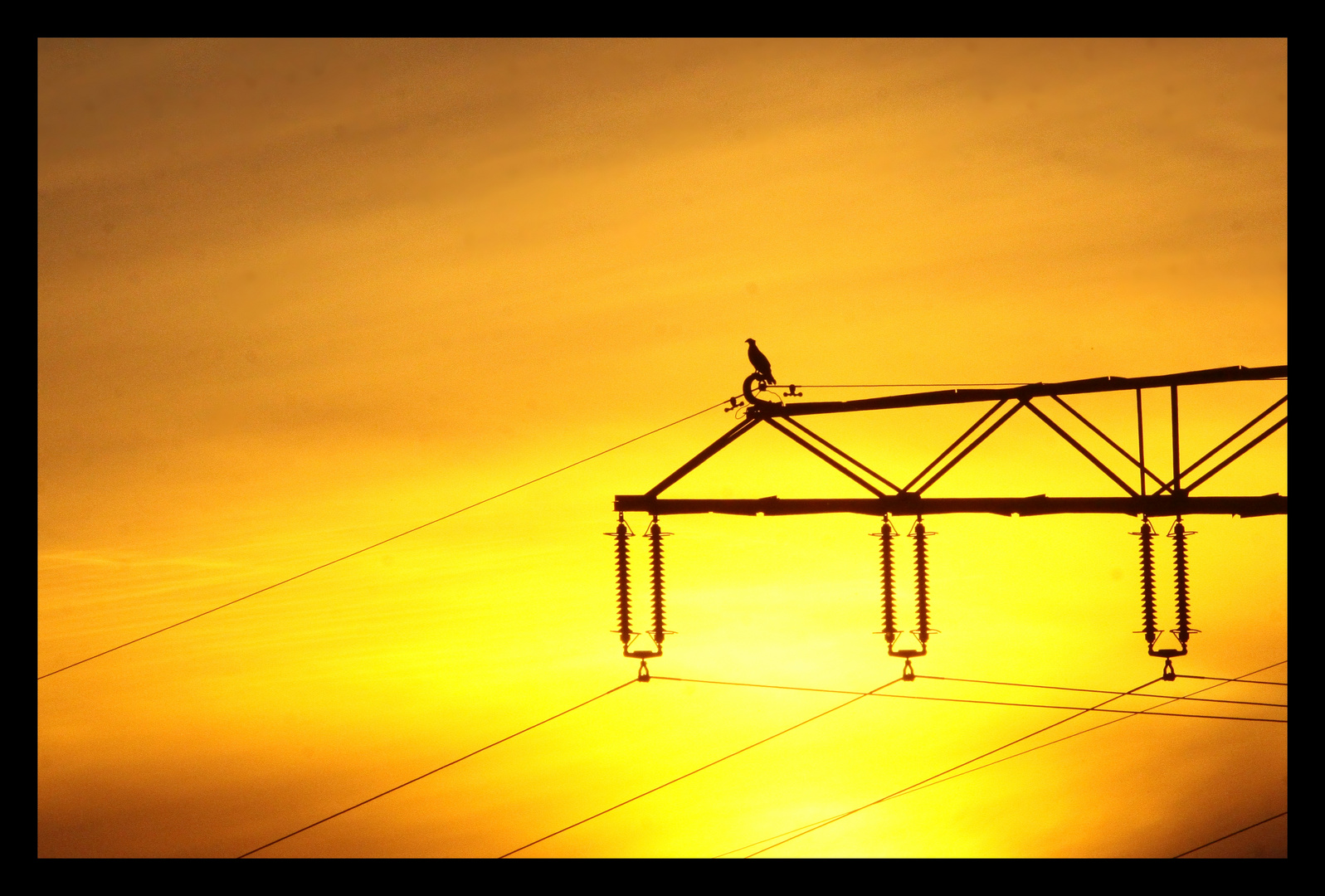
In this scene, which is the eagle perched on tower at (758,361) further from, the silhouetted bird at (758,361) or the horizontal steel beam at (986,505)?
the horizontal steel beam at (986,505)

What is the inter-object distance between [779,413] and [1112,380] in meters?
4.27

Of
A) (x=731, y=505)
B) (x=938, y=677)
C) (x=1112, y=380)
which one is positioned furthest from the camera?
(x=938, y=677)

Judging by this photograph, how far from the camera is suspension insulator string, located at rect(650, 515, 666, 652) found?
59.7 feet

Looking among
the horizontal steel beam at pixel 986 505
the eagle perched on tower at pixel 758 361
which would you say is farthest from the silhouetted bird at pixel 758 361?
the horizontal steel beam at pixel 986 505

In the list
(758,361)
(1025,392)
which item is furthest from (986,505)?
(758,361)

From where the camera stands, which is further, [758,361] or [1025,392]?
[758,361]

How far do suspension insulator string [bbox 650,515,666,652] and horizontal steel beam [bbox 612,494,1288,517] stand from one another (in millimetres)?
722

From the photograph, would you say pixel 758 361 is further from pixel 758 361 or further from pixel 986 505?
pixel 986 505

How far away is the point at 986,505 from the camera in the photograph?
16.0 m

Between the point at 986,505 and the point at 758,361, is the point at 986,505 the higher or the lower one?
the lower one

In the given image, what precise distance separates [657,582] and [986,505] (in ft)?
15.6

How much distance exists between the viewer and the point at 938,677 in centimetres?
2138
